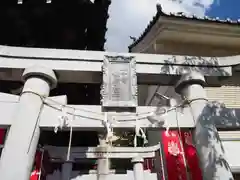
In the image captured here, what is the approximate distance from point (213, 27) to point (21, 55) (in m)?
5.79

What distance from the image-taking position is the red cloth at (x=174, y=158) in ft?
19.4

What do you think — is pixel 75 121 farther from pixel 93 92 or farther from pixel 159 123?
pixel 93 92

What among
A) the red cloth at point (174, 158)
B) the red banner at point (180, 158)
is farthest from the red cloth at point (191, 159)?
the red cloth at point (174, 158)

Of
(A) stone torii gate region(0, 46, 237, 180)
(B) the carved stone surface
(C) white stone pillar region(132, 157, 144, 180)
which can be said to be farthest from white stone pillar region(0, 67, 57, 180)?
(C) white stone pillar region(132, 157, 144, 180)

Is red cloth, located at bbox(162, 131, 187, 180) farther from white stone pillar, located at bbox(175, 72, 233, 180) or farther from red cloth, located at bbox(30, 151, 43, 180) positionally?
red cloth, located at bbox(30, 151, 43, 180)

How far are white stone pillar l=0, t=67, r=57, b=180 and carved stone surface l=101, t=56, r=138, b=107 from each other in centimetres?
82

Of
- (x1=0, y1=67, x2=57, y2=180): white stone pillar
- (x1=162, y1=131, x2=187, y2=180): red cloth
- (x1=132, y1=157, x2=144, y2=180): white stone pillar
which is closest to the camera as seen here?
(x1=0, y1=67, x2=57, y2=180): white stone pillar

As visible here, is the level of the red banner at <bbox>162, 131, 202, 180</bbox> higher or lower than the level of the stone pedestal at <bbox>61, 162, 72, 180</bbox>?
higher

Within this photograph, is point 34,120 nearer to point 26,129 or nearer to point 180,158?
point 26,129

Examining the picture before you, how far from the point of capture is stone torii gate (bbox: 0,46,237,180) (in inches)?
122

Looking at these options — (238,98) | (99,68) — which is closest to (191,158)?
(238,98)

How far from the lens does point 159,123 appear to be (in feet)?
12.1

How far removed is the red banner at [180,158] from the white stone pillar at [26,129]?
343 centimetres

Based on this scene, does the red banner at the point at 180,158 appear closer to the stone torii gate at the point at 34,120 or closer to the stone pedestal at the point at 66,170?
the stone torii gate at the point at 34,120
